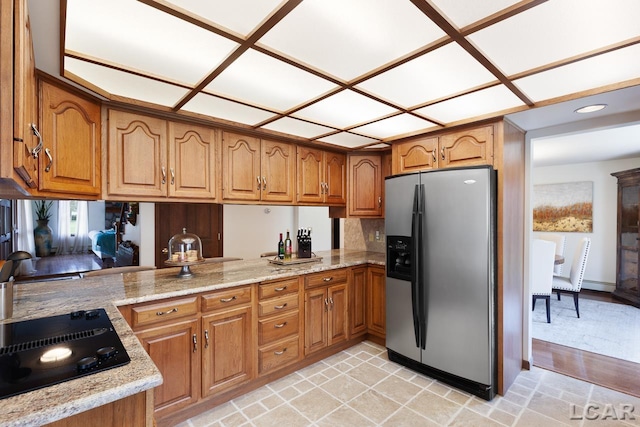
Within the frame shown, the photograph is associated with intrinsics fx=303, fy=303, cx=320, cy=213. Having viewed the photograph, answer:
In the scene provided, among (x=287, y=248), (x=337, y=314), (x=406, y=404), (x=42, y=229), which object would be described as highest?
(x=42, y=229)

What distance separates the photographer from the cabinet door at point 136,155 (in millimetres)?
2154

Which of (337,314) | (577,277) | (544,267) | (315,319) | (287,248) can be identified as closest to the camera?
(315,319)

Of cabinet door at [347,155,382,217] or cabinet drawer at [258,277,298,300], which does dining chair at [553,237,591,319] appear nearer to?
cabinet door at [347,155,382,217]

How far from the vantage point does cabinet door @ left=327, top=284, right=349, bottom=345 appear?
119 inches

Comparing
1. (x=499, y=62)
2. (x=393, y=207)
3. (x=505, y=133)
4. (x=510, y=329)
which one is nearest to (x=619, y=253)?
(x=510, y=329)

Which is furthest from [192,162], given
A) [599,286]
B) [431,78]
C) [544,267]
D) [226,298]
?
[599,286]

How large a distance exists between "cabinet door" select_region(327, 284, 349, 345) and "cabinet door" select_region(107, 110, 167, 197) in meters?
1.82

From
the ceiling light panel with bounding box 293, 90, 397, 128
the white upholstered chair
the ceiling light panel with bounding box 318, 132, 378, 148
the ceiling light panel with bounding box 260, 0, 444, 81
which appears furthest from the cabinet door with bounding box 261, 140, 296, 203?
the white upholstered chair

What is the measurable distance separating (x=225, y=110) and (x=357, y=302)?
2.32m

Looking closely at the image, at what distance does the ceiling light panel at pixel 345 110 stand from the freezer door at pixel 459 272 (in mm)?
721

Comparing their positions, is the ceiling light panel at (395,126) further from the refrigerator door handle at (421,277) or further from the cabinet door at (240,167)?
the cabinet door at (240,167)

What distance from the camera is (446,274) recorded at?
8.17ft

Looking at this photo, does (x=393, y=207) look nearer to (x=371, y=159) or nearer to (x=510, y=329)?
(x=371, y=159)

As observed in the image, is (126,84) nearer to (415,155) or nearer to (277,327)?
(277,327)
